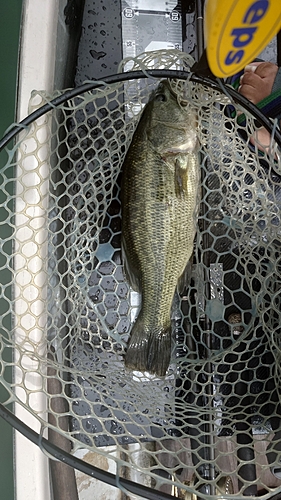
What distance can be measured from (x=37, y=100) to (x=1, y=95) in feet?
0.51

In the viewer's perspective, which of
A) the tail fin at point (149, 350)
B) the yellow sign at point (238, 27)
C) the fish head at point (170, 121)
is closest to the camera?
the yellow sign at point (238, 27)

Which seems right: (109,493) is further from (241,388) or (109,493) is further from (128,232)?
(128,232)

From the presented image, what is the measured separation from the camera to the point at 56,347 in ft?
3.61

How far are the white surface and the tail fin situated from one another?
1.02 feet

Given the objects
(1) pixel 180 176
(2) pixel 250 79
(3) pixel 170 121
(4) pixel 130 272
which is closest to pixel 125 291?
(4) pixel 130 272

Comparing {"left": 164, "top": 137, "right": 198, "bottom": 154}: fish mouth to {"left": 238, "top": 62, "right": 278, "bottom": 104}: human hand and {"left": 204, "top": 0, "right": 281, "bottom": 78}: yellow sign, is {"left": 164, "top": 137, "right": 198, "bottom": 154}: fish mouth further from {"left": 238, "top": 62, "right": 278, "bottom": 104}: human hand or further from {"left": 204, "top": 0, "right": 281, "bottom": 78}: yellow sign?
{"left": 238, "top": 62, "right": 278, "bottom": 104}: human hand

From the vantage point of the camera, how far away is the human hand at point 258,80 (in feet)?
4.79

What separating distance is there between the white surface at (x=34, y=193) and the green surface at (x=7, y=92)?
35mm

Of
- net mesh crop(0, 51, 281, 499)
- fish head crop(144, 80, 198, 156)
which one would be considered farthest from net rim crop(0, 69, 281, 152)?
fish head crop(144, 80, 198, 156)

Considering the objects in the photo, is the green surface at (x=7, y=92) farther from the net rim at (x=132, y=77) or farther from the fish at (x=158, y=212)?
the fish at (x=158, y=212)

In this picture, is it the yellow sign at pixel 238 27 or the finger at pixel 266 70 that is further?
the finger at pixel 266 70

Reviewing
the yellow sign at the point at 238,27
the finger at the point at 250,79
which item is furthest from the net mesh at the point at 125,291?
the yellow sign at the point at 238,27

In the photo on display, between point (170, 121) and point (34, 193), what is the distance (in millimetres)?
409

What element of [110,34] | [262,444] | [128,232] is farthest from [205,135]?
[262,444]
